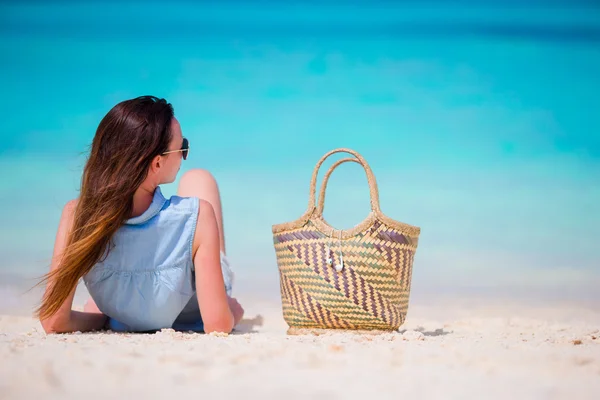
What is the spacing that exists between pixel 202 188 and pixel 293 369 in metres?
1.50

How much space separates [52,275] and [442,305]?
2.89 metres

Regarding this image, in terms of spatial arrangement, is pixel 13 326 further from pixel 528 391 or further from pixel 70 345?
pixel 528 391

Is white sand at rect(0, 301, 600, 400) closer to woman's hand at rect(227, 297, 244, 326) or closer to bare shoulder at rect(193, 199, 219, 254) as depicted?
bare shoulder at rect(193, 199, 219, 254)

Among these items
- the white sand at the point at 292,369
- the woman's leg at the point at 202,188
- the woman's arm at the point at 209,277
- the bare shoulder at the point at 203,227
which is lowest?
the white sand at the point at 292,369

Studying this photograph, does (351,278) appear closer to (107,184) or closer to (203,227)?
(203,227)

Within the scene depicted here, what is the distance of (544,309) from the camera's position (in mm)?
4184

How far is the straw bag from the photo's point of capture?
7.20 ft

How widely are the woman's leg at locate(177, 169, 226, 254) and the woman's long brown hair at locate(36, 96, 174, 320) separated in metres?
0.61

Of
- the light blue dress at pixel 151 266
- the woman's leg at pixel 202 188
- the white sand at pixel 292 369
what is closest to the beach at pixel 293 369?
the white sand at pixel 292 369

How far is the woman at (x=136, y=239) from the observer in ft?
6.88

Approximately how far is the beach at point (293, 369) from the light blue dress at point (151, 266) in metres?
0.38

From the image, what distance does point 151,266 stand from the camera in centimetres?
227

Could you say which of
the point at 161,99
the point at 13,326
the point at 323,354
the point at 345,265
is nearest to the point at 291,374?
the point at 323,354

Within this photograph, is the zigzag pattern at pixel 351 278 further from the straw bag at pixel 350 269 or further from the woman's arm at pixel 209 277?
the woman's arm at pixel 209 277
